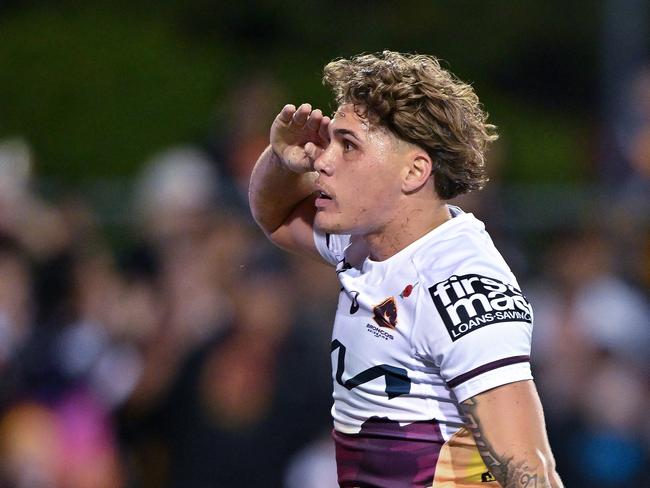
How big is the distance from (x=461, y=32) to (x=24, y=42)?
5699mm

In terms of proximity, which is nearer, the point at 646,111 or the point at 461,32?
the point at 646,111

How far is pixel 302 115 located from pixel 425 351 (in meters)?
0.89

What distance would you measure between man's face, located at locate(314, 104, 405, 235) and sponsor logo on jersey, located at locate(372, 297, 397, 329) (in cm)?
26

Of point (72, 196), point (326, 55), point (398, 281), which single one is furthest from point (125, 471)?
point (326, 55)

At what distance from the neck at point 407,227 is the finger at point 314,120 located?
403 mm

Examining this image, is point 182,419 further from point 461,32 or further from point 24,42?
point 461,32

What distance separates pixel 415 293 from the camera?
12.6 feet

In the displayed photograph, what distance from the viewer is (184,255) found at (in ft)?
27.6

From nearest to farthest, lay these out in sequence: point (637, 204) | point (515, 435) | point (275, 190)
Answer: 1. point (515, 435)
2. point (275, 190)
3. point (637, 204)

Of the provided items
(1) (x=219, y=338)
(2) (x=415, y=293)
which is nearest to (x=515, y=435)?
(2) (x=415, y=293)

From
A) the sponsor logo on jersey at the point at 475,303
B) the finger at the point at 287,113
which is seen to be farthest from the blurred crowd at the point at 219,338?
the sponsor logo on jersey at the point at 475,303

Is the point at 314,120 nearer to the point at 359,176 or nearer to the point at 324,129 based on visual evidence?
the point at 324,129

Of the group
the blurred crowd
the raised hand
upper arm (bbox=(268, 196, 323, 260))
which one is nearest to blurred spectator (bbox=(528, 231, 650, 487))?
the blurred crowd

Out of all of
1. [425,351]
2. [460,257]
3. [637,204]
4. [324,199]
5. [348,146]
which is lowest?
[425,351]
